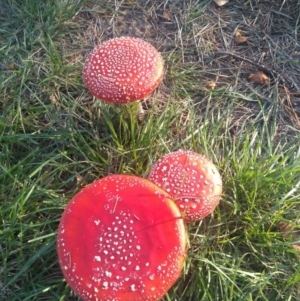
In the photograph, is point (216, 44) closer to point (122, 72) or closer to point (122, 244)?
point (122, 72)

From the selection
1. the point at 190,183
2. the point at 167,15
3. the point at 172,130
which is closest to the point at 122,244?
the point at 190,183

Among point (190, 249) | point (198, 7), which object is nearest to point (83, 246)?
point (190, 249)

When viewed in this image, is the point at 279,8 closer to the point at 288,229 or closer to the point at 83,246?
the point at 288,229

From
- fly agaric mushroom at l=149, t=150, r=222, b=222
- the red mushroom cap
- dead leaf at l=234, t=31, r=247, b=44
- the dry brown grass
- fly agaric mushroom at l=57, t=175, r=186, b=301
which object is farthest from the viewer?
dead leaf at l=234, t=31, r=247, b=44

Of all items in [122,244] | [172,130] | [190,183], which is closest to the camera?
[122,244]

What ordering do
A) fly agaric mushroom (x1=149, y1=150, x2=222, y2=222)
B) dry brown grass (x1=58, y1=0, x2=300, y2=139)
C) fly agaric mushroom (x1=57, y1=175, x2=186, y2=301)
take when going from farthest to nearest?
1. dry brown grass (x1=58, y1=0, x2=300, y2=139)
2. fly agaric mushroom (x1=149, y1=150, x2=222, y2=222)
3. fly agaric mushroom (x1=57, y1=175, x2=186, y2=301)

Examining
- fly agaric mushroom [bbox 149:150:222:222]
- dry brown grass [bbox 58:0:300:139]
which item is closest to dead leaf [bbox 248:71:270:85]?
dry brown grass [bbox 58:0:300:139]

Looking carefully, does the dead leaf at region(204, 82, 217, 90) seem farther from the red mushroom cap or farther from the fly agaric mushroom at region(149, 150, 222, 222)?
the fly agaric mushroom at region(149, 150, 222, 222)
